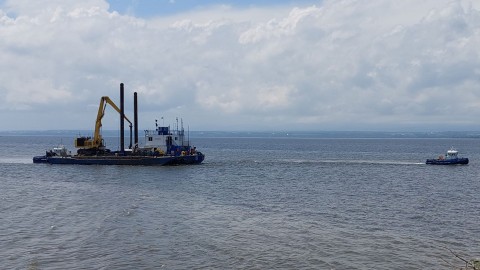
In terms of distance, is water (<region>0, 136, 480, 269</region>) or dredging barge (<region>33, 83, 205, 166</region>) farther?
dredging barge (<region>33, 83, 205, 166</region>)

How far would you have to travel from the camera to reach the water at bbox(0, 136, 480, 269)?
28.5 metres

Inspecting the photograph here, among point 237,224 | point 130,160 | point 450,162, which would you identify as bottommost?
point 237,224

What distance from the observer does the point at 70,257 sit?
28406mm

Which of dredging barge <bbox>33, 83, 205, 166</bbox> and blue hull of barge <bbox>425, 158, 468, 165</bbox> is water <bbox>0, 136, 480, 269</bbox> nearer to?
dredging barge <bbox>33, 83, 205, 166</bbox>

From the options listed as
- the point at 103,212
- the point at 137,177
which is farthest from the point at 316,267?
the point at 137,177

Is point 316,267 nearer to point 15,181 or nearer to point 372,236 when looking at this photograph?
point 372,236

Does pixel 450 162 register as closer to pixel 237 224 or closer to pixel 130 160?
pixel 130 160

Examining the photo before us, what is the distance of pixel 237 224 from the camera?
125ft

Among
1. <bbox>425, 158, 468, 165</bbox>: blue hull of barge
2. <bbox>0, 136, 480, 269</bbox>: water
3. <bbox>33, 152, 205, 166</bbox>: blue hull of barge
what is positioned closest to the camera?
<bbox>0, 136, 480, 269</bbox>: water

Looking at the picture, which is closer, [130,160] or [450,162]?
[130,160]

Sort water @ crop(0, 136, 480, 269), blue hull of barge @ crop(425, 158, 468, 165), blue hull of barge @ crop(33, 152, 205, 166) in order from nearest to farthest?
water @ crop(0, 136, 480, 269) < blue hull of barge @ crop(33, 152, 205, 166) < blue hull of barge @ crop(425, 158, 468, 165)

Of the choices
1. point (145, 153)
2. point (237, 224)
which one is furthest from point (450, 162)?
point (237, 224)

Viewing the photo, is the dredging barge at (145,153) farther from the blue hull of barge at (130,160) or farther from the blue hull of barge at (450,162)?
the blue hull of barge at (450,162)

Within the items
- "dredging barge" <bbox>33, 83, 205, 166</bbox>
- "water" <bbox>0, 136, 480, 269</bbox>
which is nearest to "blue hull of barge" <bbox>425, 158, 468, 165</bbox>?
"water" <bbox>0, 136, 480, 269</bbox>
